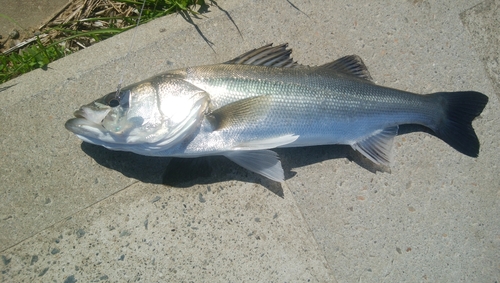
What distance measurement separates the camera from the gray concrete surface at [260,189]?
2.38m

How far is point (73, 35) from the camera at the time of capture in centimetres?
278

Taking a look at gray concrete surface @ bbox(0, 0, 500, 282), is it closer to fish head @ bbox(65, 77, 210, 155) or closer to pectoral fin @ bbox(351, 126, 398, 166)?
pectoral fin @ bbox(351, 126, 398, 166)

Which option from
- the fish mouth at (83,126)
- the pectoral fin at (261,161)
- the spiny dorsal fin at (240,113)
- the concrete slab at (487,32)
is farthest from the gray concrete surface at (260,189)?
the spiny dorsal fin at (240,113)

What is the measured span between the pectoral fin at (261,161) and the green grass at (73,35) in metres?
1.25

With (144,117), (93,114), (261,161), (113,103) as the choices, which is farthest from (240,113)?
(93,114)

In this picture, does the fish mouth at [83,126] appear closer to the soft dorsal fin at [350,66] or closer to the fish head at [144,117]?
the fish head at [144,117]

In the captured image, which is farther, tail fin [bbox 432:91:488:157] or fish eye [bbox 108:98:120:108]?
tail fin [bbox 432:91:488:157]

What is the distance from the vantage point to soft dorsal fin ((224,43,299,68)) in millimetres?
2369

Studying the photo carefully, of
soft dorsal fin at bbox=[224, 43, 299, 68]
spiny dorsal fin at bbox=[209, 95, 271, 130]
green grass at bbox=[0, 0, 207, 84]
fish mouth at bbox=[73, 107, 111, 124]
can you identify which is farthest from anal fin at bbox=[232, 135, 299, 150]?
green grass at bbox=[0, 0, 207, 84]

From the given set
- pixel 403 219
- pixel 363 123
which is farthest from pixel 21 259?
pixel 403 219

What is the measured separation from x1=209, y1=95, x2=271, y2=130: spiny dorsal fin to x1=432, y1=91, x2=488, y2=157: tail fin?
1.48 metres

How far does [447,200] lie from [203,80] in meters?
2.18

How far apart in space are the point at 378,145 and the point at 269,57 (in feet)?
3.48

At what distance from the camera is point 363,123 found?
97.6 inches
